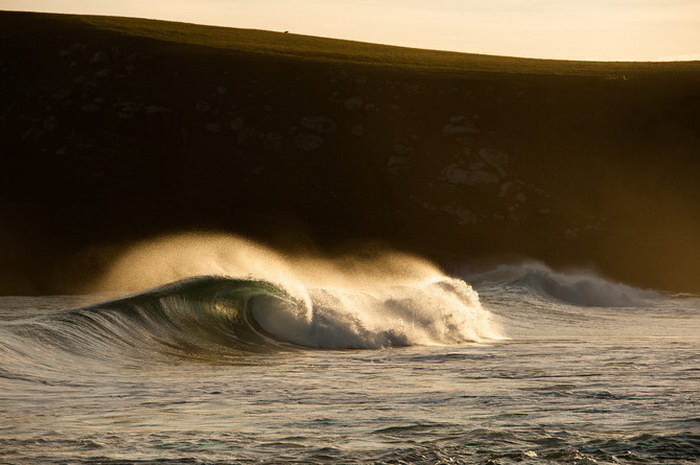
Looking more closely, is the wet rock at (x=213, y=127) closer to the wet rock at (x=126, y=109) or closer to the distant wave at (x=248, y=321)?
the wet rock at (x=126, y=109)

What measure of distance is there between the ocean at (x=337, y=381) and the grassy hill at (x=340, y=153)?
22399 millimetres

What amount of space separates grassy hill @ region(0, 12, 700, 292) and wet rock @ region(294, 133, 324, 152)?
0.10 metres

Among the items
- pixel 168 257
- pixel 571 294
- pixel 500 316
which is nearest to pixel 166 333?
pixel 500 316

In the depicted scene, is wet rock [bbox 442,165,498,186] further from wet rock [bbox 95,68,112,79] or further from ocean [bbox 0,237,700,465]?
ocean [bbox 0,237,700,465]

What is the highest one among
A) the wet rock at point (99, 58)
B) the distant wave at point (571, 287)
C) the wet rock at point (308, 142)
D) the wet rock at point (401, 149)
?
the wet rock at point (99, 58)

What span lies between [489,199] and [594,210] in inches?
216

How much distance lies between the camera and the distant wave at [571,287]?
4036 cm

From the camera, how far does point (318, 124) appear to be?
59.7 metres

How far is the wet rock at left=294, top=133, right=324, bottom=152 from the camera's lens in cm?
5859

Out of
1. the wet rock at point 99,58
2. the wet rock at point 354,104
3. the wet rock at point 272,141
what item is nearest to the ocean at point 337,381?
the wet rock at point 272,141

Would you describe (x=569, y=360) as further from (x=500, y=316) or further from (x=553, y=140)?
(x=553, y=140)

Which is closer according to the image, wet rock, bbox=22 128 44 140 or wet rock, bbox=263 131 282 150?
wet rock, bbox=263 131 282 150

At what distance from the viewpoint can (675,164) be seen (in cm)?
5903

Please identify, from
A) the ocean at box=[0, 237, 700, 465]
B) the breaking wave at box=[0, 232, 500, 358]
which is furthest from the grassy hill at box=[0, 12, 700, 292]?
the breaking wave at box=[0, 232, 500, 358]
